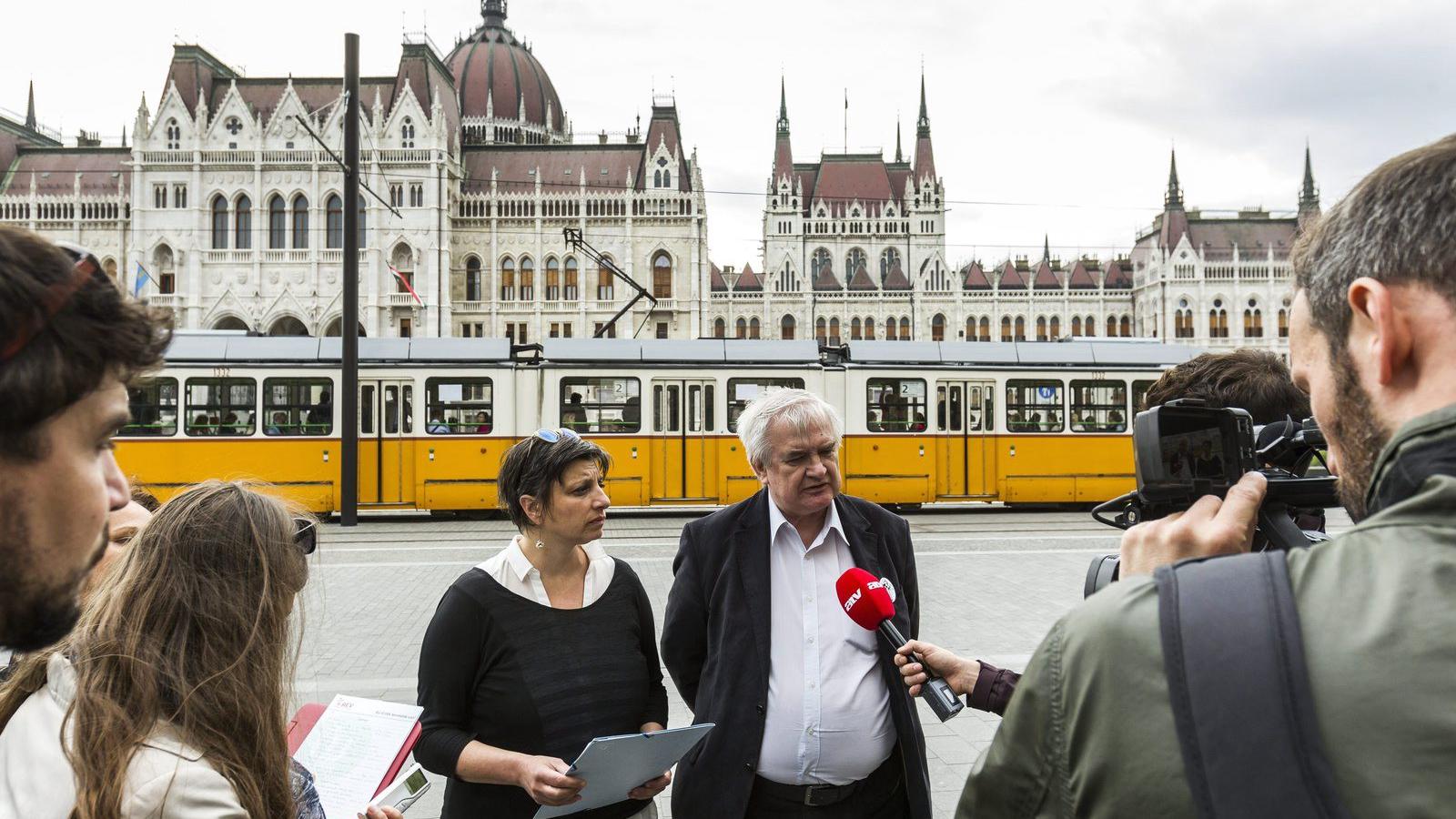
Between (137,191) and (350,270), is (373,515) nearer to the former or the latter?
(350,270)

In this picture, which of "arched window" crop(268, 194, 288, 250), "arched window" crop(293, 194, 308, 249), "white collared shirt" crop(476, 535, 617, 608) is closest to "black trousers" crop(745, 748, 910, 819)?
"white collared shirt" crop(476, 535, 617, 608)

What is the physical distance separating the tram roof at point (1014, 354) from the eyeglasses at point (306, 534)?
47.8ft

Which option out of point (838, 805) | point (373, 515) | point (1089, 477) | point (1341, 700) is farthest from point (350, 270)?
point (1341, 700)

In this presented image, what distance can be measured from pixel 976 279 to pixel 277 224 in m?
56.8

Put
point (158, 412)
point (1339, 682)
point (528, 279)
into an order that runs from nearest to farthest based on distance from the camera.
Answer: point (1339, 682), point (158, 412), point (528, 279)

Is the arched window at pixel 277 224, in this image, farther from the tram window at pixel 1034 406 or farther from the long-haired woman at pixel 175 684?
the long-haired woman at pixel 175 684

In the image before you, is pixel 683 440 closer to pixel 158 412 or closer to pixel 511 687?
pixel 158 412

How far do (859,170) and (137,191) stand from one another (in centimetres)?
6459

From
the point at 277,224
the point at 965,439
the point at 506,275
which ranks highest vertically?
the point at 277,224

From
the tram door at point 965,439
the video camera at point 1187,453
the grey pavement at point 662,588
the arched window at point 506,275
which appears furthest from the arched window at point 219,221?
the video camera at point 1187,453

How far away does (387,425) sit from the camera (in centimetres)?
1565

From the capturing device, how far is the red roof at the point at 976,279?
8331 cm

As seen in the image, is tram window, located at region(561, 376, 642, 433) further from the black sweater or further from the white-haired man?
the black sweater

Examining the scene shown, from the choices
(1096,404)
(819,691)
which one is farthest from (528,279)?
(819,691)
